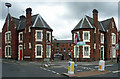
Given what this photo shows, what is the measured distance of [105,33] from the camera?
94.3 ft

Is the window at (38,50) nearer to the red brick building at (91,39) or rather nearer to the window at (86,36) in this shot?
the red brick building at (91,39)

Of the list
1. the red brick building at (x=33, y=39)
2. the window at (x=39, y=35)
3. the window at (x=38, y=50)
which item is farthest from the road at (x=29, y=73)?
the window at (x=39, y=35)

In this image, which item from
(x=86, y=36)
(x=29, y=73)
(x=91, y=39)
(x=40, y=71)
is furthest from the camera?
(x=86, y=36)

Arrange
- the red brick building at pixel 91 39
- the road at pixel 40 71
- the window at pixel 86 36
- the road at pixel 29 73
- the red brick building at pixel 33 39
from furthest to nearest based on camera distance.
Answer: the window at pixel 86 36
the red brick building at pixel 91 39
the red brick building at pixel 33 39
the road at pixel 40 71
the road at pixel 29 73

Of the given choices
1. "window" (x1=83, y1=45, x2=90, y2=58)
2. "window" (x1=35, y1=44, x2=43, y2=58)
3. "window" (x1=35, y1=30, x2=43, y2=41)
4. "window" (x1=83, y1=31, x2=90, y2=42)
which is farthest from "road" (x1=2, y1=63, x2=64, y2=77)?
"window" (x1=83, y1=31, x2=90, y2=42)

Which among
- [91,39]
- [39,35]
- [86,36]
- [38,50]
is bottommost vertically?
[38,50]

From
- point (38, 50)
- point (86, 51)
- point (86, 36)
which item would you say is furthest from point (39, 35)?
point (86, 51)

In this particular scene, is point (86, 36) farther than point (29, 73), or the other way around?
point (86, 36)

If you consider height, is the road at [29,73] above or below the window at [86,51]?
below

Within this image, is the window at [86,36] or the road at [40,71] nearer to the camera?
the road at [40,71]

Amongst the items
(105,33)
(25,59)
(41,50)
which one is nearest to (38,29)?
(41,50)

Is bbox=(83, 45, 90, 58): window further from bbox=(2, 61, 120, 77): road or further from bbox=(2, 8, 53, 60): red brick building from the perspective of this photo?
bbox=(2, 61, 120, 77): road

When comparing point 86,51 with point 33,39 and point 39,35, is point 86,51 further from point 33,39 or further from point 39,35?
point 33,39

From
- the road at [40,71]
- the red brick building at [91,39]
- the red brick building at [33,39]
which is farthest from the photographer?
the red brick building at [91,39]
